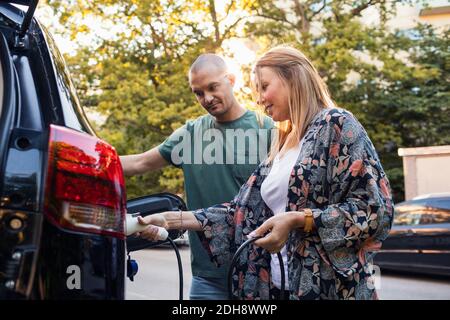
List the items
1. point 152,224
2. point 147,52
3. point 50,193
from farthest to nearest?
1. point 147,52
2. point 152,224
3. point 50,193

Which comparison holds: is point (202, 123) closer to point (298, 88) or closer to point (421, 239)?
point (298, 88)

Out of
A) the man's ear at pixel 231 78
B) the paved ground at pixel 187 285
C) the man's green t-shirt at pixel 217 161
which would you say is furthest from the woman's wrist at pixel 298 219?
the paved ground at pixel 187 285

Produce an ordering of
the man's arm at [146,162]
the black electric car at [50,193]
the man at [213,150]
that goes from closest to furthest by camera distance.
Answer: the black electric car at [50,193]
the man at [213,150]
the man's arm at [146,162]

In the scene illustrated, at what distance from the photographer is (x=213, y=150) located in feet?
10.2

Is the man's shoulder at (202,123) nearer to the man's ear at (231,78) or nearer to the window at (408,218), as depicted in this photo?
the man's ear at (231,78)

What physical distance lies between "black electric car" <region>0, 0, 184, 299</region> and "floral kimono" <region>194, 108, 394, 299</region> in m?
0.59

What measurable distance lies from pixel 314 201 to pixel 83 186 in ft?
2.48

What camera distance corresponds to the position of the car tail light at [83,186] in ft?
4.91

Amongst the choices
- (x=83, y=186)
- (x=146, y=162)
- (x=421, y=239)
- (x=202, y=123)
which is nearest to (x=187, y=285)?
(x=421, y=239)

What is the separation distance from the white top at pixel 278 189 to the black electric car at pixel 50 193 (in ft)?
2.14

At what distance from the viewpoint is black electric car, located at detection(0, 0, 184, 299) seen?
4.66 ft

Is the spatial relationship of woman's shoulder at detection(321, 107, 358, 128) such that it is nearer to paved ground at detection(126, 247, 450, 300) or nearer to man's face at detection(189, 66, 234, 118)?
man's face at detection(189, 66, 234, 118)

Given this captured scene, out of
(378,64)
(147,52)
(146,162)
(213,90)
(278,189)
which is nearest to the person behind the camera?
(278,189)
